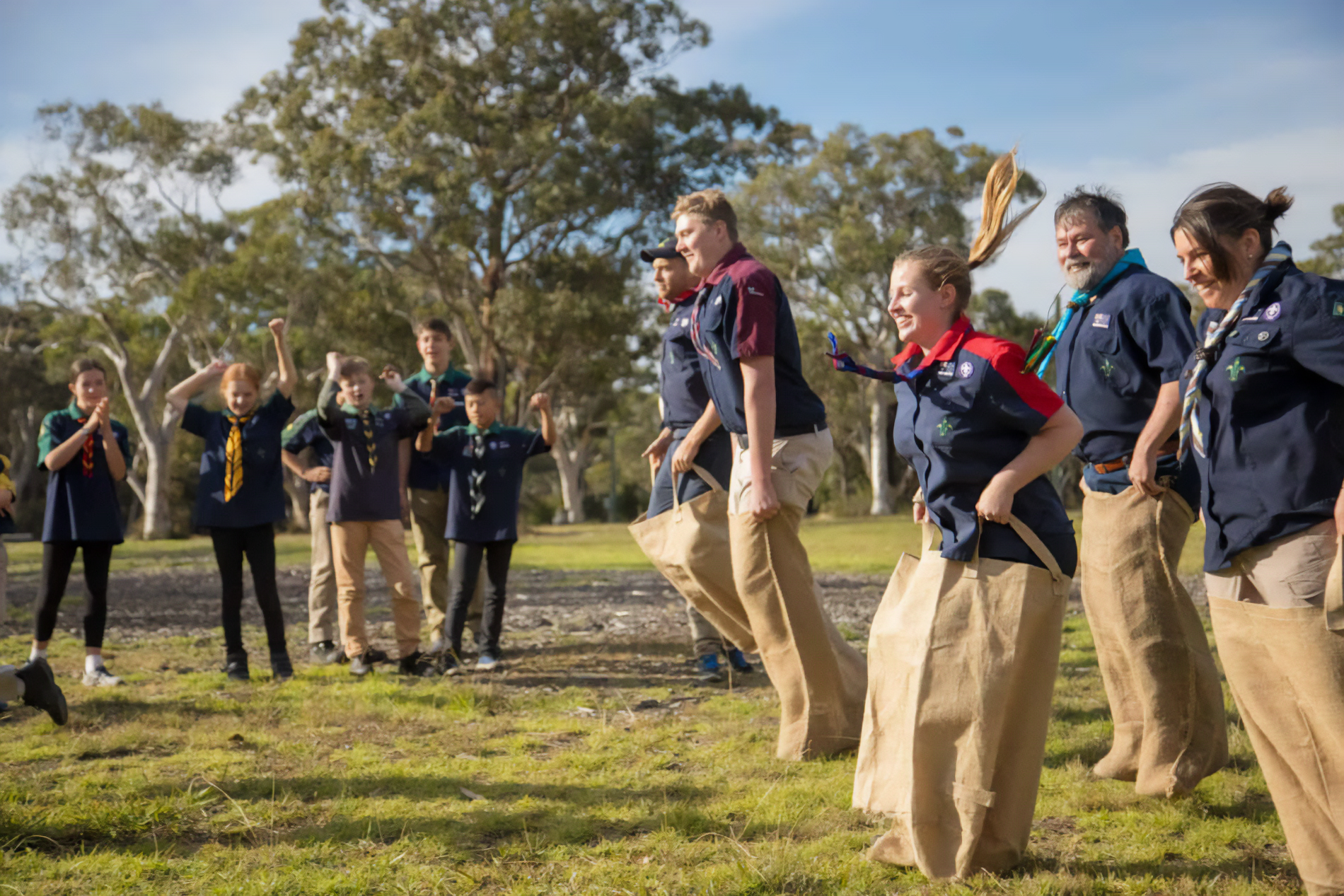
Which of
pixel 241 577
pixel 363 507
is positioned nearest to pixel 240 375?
pixel 363 507

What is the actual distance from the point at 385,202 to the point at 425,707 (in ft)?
85.2

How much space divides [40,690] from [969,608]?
3727mm

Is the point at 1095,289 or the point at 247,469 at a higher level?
the point at 1095,289

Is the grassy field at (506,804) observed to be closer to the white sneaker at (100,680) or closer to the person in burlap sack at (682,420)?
the white sneaker at (100,680)

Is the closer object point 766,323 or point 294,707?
point 766,323

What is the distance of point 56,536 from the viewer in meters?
6.82

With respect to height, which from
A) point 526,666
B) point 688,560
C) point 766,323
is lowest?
point 526,666

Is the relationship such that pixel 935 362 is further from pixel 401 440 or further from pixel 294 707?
pixel 401 440

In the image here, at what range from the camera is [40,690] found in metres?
4.55

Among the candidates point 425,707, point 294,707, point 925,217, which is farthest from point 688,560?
point 925,217

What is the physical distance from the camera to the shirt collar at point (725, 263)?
15.7 ft

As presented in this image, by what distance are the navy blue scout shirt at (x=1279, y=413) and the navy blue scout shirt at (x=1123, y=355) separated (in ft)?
2.99

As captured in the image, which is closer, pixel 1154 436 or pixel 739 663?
pixel 1154 436

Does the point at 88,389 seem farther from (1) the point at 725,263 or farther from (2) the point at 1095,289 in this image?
(2) the point at 1095,289
